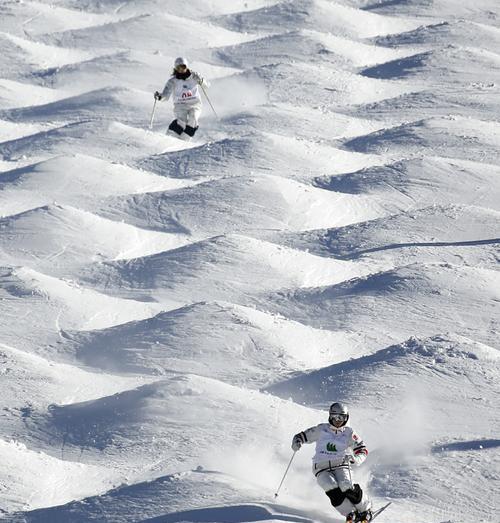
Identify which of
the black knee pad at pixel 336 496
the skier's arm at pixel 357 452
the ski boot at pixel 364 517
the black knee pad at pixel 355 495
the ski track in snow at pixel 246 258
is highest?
the skier's arm at pixel 357 452

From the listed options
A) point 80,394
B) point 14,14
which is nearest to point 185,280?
point 80,394

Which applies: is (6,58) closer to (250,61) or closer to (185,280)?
(250,61)

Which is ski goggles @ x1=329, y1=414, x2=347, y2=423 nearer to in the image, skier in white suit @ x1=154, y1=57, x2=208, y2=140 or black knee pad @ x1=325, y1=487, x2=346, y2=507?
black knee pad @ x1=325, y1=487, x2=346, y2=507

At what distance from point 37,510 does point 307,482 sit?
2159mm

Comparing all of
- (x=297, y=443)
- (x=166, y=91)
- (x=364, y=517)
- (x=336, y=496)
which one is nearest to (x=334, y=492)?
(x=336, y=496)

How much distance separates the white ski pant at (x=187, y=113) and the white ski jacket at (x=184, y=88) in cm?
14

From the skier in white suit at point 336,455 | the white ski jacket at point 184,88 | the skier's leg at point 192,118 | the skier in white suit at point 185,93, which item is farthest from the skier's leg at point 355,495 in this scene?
the skier's leg at point 192,118

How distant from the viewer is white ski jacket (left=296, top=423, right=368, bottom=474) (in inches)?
439

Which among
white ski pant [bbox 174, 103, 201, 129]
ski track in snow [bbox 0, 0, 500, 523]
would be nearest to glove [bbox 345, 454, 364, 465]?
ski track in snow [bbox 0, 0, 500, 523]

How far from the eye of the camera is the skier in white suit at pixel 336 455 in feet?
35.8

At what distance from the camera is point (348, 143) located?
2073 centimetres

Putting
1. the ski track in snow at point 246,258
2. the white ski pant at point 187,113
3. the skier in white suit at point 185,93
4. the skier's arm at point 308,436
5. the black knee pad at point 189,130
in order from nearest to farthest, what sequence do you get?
the skier's arm at point 308,436 → the ski track in snow at point 246,258 → the skier in white suit at point 185,93 → the white ski pant at point 187,113 → the black knee pad at point 189,130

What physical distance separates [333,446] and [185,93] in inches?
306

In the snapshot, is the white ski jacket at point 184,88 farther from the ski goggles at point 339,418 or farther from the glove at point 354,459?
the glove at point 354,459
